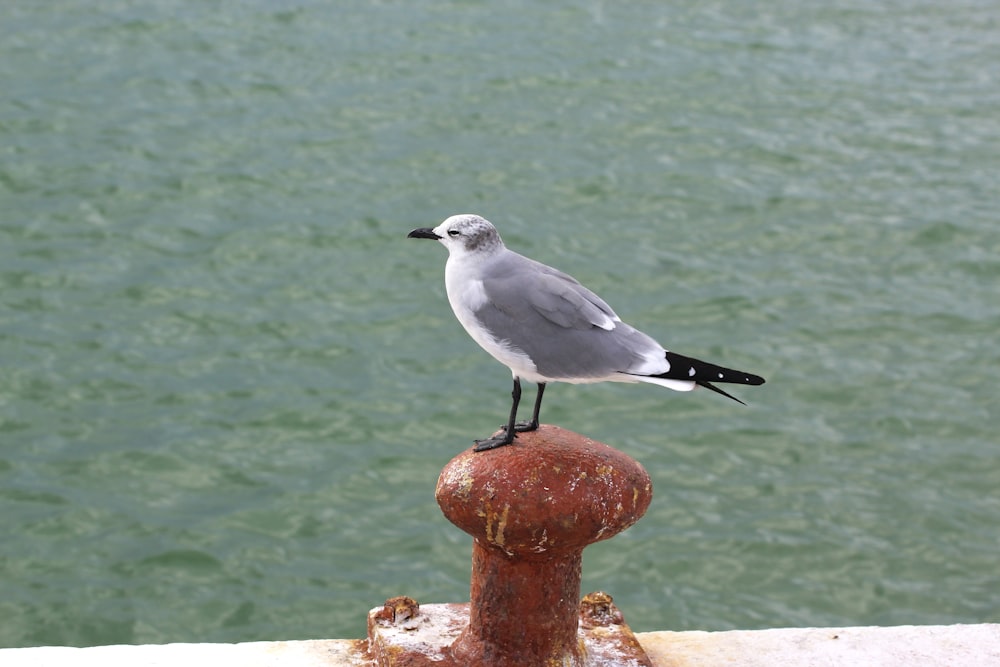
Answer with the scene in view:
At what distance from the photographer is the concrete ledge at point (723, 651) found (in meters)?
3.77

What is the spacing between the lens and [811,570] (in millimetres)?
7441

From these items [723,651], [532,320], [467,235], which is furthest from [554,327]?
[723,651]

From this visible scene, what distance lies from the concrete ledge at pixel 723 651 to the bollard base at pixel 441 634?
11 centimetres

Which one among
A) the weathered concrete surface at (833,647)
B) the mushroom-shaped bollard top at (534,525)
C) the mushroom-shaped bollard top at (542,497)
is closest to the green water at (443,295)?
the weathered concrete surface at (833,647)

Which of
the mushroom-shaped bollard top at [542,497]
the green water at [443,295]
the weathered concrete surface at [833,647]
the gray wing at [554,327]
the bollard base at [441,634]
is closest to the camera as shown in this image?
the mushroom-shaped bollard top at [542,497]

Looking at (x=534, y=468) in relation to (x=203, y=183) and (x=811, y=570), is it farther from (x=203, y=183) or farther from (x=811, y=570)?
(x=203, y=183)

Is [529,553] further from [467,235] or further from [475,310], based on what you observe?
[467,235]

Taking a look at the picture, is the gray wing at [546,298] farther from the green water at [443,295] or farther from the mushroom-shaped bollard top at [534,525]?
the green water at [443,295]

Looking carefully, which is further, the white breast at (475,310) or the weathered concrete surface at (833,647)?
the weathered concrete surface at (833,647)

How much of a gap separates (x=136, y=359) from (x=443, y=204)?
3440mm

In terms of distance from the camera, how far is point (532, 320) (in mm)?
3445

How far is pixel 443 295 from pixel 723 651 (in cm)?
655

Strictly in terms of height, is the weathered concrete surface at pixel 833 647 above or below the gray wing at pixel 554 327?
below

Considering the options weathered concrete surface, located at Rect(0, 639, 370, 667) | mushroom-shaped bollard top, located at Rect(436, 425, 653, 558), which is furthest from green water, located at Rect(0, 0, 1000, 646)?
mushroom-shaped bollard top, located at Rect(436, 425, 653, 558)
